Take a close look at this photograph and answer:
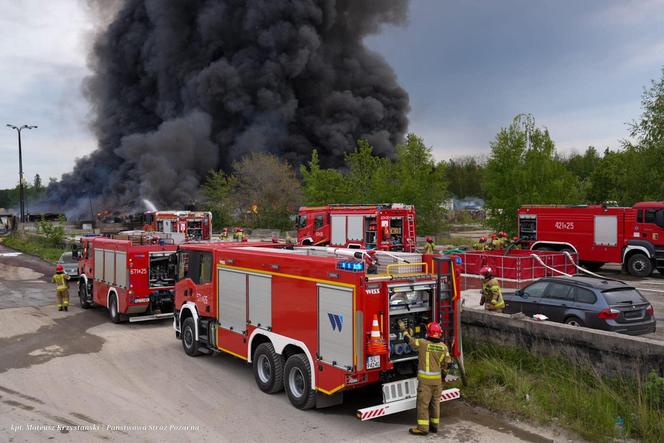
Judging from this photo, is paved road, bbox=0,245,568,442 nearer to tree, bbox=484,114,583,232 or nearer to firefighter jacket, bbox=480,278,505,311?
firefighter jacket, bbox=480,278,505,311

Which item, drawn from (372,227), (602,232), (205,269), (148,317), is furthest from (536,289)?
(372,227)

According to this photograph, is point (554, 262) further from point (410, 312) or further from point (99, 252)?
point (99, 252)

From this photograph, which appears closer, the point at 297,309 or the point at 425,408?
the point at 425,408

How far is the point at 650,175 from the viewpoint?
2794cm

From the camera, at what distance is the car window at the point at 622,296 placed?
9.66 meters

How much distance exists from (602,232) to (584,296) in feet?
37.9

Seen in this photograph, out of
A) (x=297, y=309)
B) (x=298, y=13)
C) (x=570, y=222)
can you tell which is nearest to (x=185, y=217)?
(x=570, y=222)

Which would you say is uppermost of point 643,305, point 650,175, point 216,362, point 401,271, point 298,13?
point 298,13

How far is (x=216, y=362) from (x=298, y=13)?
226ft

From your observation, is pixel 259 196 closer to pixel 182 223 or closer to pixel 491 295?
pixel 182 223

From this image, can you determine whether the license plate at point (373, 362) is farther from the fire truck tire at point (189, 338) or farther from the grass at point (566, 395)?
the fire truck tire at point (189, 338)

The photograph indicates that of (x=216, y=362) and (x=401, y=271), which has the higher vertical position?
(x=401, y=271)

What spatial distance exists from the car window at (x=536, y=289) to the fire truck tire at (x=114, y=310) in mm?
9689

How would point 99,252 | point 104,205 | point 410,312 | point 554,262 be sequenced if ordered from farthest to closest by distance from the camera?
1. point 104,205
2. point 554,262
3. point 99,252
4. point 410,312
